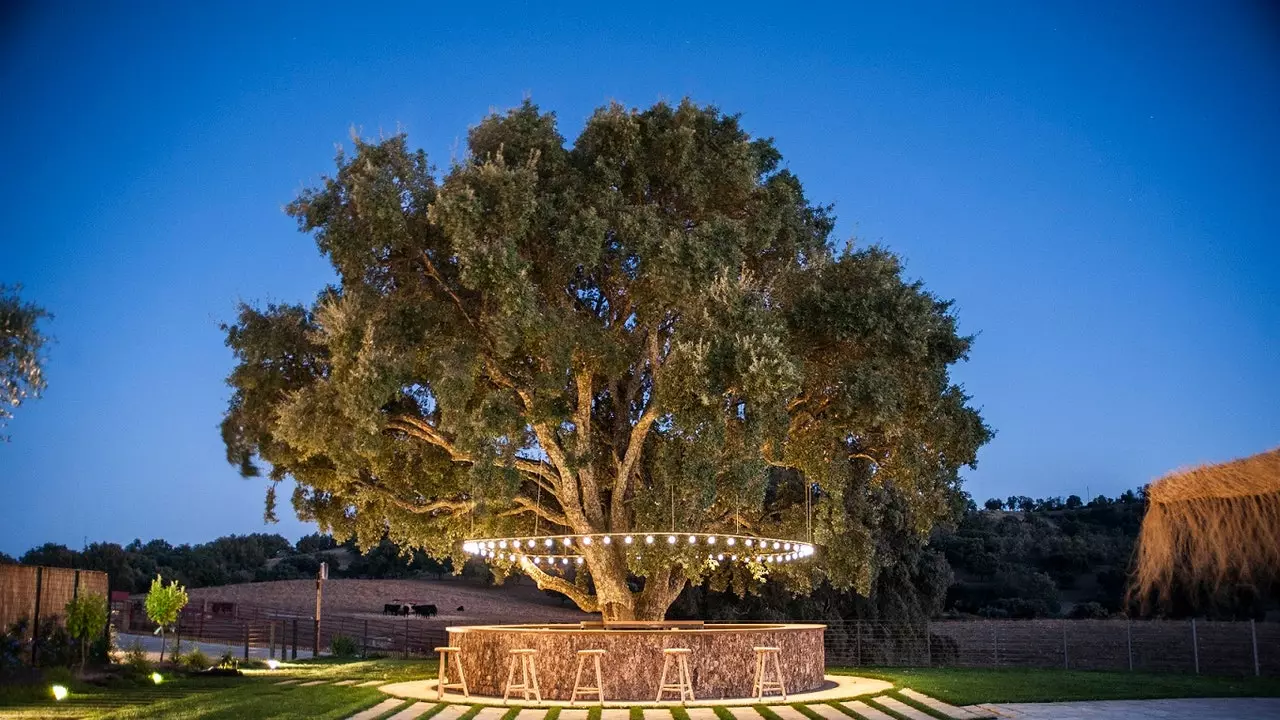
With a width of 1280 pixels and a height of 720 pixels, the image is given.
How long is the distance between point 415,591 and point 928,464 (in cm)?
3576

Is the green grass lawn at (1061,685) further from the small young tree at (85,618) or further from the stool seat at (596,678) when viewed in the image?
the small young tree at (85,618)

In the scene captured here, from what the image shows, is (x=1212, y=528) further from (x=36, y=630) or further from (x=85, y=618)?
(x=36, y=630)

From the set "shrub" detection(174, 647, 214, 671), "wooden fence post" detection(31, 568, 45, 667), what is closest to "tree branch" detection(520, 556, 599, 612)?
"shrub" detection(174, 647, 214, 671)

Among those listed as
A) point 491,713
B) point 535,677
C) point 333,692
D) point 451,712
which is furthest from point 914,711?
point 333,692

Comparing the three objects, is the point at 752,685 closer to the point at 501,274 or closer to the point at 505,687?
the point at 505,687

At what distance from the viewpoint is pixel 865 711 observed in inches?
558

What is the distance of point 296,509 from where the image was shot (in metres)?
22.9

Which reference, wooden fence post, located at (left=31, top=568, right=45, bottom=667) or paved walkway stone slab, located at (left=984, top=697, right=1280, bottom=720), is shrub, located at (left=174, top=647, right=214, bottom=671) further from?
paved walkway stone slab, located at (left=984, top=697, right=1280, bottom=720)

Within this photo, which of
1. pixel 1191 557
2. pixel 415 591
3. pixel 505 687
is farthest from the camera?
pixel 415 591

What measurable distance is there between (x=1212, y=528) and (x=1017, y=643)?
26512 millimetres

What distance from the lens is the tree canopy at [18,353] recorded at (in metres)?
13.3

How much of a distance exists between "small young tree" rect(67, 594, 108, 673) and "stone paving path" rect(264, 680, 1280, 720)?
6322 mm

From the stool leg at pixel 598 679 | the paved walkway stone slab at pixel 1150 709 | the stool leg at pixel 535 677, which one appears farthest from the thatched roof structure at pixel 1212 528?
the stool leg at pixel 535 677

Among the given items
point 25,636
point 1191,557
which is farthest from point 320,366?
point 1191,557
